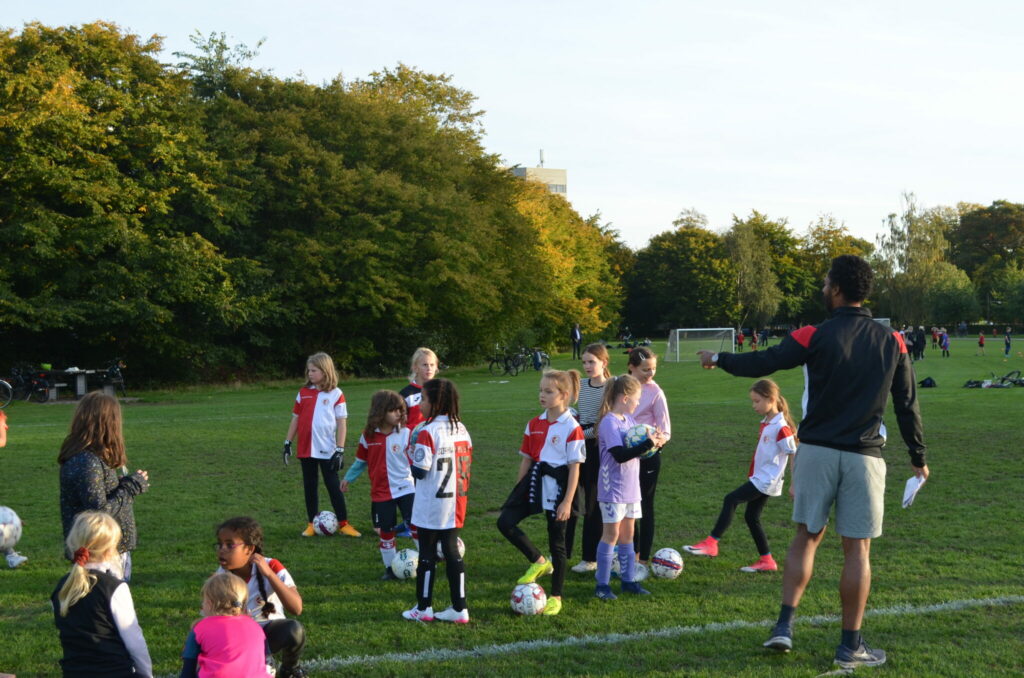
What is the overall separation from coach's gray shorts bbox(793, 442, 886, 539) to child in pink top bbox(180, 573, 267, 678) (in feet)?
10.0

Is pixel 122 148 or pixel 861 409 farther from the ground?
pixel 122 148

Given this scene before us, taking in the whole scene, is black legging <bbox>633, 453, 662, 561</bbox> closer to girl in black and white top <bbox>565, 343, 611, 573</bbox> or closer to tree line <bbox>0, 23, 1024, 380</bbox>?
girl in black and white top <bbox>565, 343, 611, 573</bbox>

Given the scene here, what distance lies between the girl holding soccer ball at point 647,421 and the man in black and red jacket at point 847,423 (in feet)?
6.33

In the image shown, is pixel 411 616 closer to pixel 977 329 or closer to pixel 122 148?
pixel 122 148

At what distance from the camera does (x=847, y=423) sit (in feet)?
15.6

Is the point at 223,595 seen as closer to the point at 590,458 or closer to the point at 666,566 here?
the point at 590,458

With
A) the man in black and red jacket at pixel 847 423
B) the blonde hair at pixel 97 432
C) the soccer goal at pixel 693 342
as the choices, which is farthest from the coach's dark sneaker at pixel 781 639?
the soccer goal at pixel 693 342

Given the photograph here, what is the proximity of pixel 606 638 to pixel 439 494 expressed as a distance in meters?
1.42

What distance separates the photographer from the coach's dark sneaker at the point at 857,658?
185 inches

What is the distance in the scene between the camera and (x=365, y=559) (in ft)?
24.2

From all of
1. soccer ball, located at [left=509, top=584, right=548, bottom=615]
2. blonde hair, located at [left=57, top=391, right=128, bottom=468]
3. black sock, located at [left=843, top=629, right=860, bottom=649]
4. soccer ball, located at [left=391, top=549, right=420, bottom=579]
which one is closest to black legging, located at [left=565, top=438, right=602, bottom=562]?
soccer ball, located at [left=509, top=584, right=548, bottom=615]

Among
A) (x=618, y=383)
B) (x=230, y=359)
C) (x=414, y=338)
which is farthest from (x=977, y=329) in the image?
(x=618, y=383)

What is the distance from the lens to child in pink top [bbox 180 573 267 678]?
3.59 m

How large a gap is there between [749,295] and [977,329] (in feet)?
79.7
